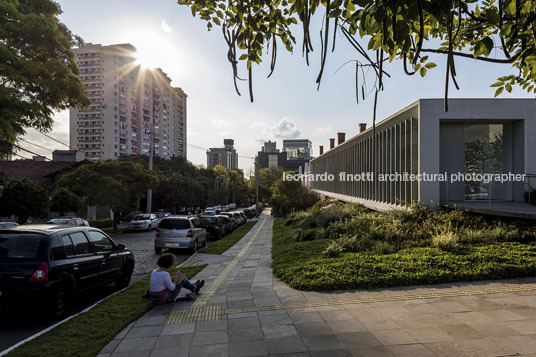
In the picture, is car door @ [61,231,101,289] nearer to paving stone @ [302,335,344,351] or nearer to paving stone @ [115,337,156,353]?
paving stone @ [115,337,156,353]

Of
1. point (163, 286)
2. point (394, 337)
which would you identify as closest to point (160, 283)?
point (163, 286)

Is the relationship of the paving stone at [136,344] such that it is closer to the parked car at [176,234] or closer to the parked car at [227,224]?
the parked car at [176,234]

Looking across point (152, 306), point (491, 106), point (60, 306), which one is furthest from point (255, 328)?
point (491, 106)

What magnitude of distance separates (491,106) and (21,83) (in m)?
18.7

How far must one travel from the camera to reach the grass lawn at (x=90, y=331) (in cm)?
410

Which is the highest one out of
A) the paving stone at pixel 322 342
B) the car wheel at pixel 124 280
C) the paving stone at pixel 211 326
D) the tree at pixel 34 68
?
the tree at pixel 34 68

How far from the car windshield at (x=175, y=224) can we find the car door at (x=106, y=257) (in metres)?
6.47

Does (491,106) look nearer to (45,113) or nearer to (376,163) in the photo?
(376,163)

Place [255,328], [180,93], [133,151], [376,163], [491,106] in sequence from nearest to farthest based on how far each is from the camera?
1. [255,328]
2. [491,106]
3. [376,163]
4. [133,151]
5. [180,93]

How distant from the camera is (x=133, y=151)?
3831 inches

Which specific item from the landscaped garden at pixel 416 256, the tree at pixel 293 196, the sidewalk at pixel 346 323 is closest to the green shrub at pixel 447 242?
the landscaped garden at pixel 416 256

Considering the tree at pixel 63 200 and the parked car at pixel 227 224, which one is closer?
the parked car at pixel 227 224

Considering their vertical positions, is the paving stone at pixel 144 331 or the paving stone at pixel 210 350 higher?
the paving stone at pixel 210 350

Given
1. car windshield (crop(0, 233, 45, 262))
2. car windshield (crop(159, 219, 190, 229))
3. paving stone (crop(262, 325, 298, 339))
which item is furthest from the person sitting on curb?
car windshield (crop(159, 219, 190, 229))
